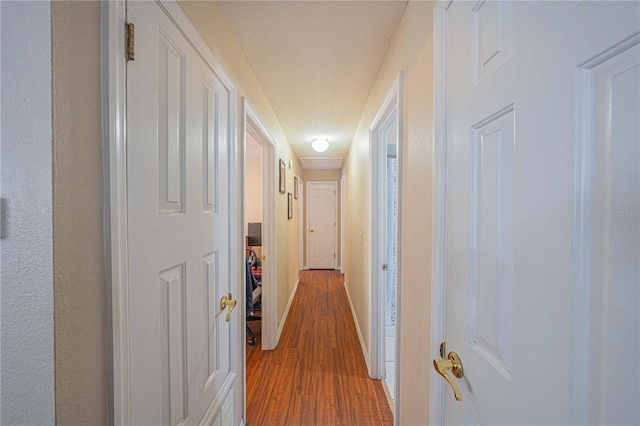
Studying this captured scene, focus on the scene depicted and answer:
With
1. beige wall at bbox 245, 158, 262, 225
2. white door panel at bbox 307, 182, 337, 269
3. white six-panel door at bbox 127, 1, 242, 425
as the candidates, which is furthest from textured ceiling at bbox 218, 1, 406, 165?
white door panel at bbox 307, 182, 337, 269

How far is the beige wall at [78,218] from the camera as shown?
483 mm

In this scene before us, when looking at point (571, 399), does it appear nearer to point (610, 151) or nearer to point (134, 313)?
point (610, 151)

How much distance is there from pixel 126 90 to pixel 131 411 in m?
0.83

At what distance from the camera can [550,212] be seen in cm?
44

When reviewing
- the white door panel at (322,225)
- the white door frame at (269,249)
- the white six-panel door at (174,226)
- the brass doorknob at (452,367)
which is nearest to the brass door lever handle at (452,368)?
the brass doorknob at (452,367)

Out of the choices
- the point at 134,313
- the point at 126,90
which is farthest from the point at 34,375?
A: the point at 126,90

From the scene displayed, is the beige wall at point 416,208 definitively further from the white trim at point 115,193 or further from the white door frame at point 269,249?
the white door frame at point 269,249

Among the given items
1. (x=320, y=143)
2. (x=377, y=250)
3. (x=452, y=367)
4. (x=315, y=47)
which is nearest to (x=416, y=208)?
(x=452, y=367)

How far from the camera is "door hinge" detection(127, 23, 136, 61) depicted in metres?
0.64

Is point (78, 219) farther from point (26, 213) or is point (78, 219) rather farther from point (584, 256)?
point (584, 256)

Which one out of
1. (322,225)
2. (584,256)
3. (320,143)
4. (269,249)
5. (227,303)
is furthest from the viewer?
(322,225)

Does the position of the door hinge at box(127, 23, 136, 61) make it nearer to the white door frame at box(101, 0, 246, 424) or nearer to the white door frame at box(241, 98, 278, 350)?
the white door frame at box(101, 0, 246, 424)

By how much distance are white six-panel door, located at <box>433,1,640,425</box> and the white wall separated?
0.91 meters

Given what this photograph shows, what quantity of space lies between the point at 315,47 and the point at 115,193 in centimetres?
142
